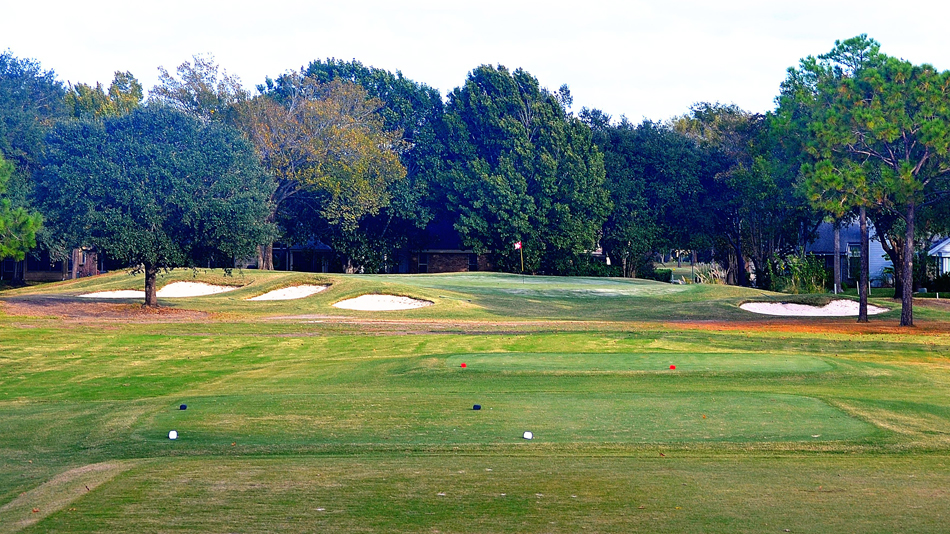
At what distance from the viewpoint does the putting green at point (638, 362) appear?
18031 mm

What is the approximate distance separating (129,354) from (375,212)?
4144cm

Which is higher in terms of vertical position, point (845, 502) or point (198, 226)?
point (198, 226)

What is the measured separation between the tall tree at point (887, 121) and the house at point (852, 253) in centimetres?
3260

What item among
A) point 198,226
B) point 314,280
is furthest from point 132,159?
point 314,280

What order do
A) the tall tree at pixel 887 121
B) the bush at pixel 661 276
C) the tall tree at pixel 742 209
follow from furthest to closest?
1. the bush at pixel 661 276
2. the tall tree at pixel 742 209
3. the tall tree at pixel 887 121

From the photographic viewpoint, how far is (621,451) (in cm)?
1016

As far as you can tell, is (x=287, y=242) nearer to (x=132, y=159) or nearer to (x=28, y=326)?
(x=132, y=159)

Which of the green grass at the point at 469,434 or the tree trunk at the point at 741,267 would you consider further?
the tree trunk at the point at 741,267

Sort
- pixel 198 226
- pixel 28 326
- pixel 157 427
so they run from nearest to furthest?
pixel 157 427 < pixel 28 326 < pixel 198 226

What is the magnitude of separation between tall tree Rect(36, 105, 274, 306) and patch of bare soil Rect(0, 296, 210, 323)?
49.8 inches

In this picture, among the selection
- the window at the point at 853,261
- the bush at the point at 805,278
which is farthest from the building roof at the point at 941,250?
the bush at the point at 805,278

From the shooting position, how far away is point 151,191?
33.7 metres

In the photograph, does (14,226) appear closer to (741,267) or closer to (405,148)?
(405,148)

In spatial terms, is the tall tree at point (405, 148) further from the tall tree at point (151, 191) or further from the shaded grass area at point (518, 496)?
the shaded grass area at point (518, 496)
